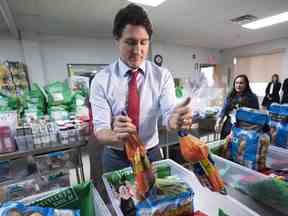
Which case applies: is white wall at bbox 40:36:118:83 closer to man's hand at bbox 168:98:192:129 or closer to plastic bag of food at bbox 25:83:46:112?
plastic bag of food at bbox 25:83:46:112

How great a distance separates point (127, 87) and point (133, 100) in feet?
0.28

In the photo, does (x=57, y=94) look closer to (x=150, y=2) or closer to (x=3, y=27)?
(x=150, y=2)

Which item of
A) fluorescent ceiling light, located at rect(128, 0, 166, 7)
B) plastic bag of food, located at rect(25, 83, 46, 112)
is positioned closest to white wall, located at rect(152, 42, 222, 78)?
fluorescent ceiling light, located at rect(128, 0, 166, 7)

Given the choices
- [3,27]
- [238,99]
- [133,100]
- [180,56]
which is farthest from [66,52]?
[133,100]

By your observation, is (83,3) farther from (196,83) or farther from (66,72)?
(196,83)

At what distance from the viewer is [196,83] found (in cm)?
76

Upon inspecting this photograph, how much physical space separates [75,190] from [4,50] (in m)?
4.60

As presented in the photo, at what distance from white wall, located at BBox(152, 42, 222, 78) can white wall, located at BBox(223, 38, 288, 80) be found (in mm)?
630

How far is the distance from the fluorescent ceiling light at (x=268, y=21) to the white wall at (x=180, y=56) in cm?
234

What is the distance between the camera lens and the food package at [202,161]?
43 centimetres

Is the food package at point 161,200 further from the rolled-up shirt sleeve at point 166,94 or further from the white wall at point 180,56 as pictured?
the white wall at point 180,56

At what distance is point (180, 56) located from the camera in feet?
20.3

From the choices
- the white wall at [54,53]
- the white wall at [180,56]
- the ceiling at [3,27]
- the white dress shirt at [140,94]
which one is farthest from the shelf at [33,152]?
the white wall at [180,56]

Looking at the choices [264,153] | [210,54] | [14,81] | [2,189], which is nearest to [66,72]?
[14,81]
